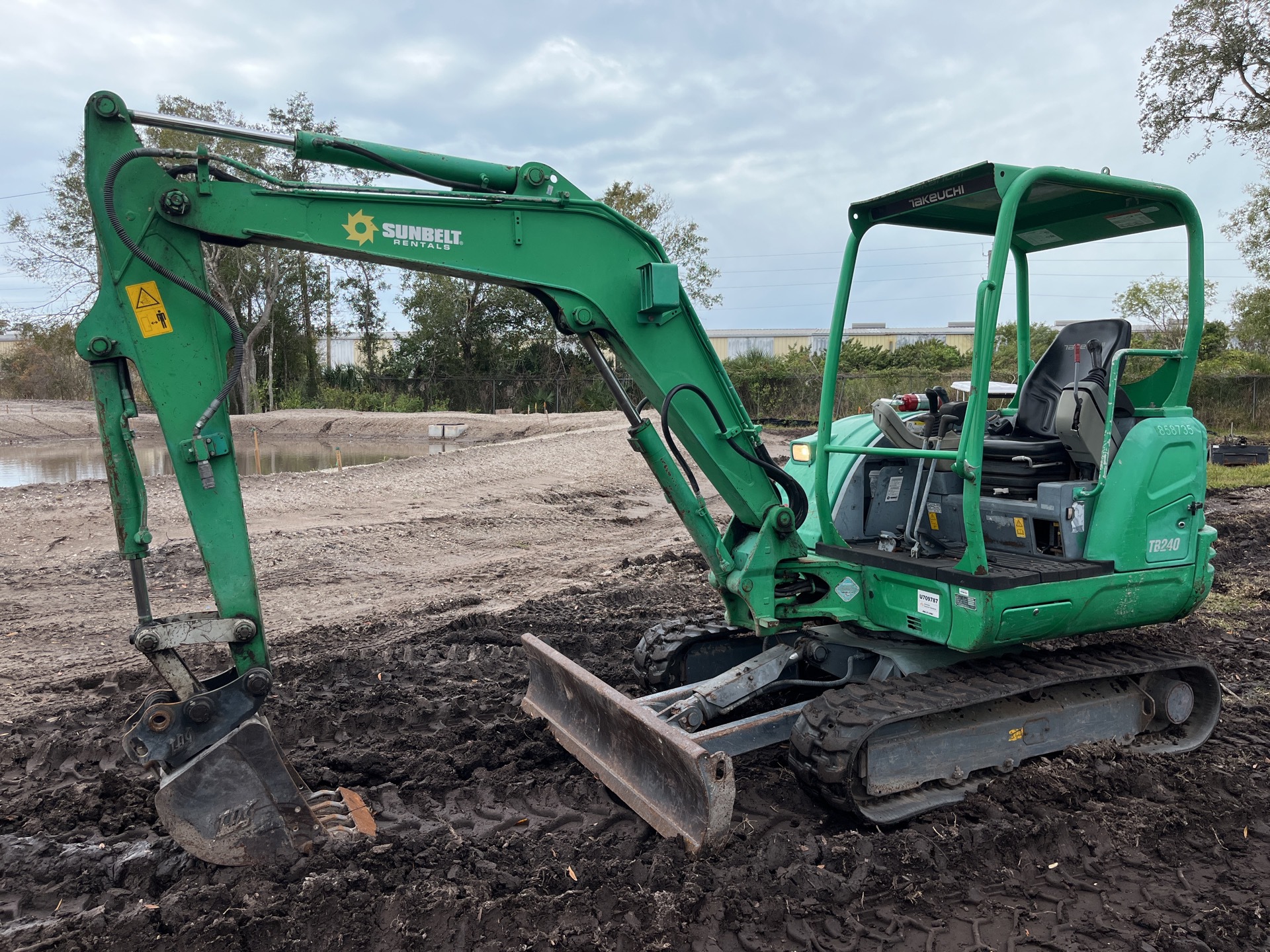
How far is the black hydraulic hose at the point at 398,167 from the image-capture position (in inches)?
137

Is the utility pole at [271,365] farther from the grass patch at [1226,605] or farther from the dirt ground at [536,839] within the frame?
the grass patch at [1226,605]

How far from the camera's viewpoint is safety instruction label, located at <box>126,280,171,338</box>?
321 centimetres

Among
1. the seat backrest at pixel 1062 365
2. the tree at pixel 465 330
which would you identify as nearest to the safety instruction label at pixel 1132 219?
the seat backrest at pixel 1062 365

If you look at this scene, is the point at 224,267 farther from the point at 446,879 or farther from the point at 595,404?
the point at 446,879

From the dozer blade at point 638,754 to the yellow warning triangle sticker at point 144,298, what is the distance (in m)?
2.44

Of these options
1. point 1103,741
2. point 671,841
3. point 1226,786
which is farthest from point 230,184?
point 1226,786

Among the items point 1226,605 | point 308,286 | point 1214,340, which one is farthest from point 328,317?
point 1226,605

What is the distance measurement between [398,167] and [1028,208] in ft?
10.4

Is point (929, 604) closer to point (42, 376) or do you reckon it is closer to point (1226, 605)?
Result: point (1226, 605)

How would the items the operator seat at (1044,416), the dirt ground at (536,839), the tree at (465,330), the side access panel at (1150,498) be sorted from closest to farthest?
the dirt ground at (536,839)
the side access panel at (1150,498)
the operator seat at (1044,416)
the tree at (465,330)

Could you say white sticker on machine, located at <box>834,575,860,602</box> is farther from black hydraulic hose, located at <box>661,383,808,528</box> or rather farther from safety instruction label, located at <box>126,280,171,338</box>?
safety instruction label, located at <box>126,280,171,338</box>

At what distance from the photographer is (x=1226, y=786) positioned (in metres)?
4.16

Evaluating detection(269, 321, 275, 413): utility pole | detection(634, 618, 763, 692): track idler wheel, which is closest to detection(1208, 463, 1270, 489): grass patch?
detection(634, 618, 763, 692): track idler wheel

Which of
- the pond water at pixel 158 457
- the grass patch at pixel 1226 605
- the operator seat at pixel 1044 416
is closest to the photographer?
the operator seat at pixel 1044 416
